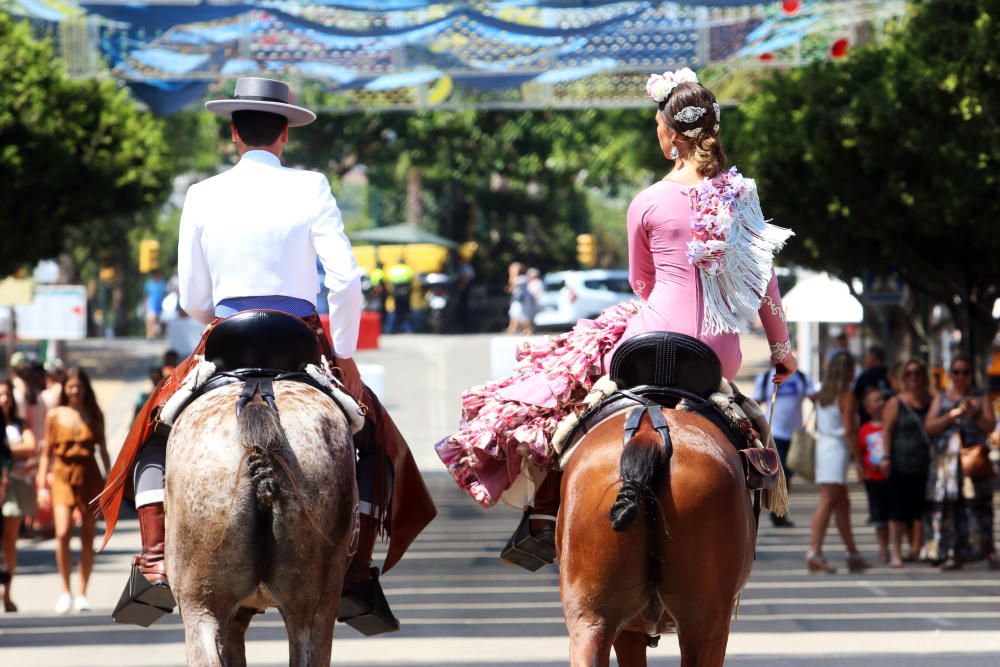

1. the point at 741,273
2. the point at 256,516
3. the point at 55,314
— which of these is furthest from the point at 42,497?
the point at 741,273

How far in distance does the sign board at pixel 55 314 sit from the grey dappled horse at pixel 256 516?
64.3 ft

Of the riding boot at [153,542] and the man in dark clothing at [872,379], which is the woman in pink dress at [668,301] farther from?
the man in dark clothing at [872,379]

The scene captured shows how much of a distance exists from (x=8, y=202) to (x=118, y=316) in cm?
3679

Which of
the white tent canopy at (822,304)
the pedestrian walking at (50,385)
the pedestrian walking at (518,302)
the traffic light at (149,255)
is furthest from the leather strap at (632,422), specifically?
the traffic light at (149,255)

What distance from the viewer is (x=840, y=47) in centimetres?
2202

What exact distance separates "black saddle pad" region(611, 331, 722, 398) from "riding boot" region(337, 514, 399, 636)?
1.54 meters

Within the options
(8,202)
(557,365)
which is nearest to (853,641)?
(557,365)

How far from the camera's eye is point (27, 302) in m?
25.2

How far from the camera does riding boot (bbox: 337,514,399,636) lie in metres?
7.57

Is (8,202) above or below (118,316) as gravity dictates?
above

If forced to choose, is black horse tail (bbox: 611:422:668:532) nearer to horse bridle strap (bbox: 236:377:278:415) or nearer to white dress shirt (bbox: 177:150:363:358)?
horse bridle strap (bbox: 236:377:278:415)

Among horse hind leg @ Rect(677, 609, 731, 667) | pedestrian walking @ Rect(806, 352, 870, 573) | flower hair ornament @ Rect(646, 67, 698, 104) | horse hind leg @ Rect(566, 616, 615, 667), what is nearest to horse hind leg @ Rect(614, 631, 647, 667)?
horse hind leg @ Rect(677, 609, 731, 667)

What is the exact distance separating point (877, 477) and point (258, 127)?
10.9m

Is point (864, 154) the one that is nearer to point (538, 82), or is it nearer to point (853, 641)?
point (538, 82)
